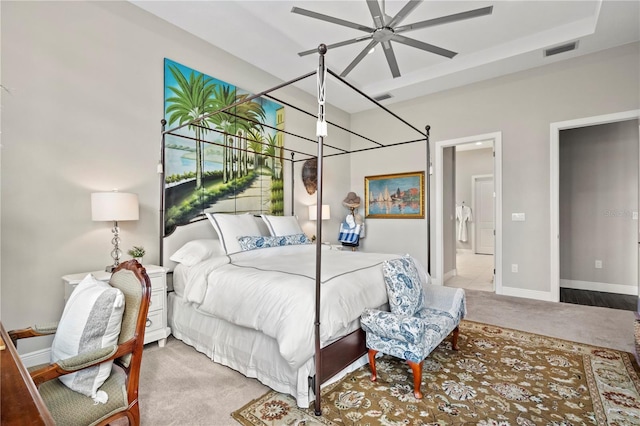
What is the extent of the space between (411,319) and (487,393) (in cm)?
70

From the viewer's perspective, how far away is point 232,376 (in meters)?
2.25

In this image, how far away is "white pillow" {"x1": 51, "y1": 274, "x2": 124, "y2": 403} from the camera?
4.18 feet

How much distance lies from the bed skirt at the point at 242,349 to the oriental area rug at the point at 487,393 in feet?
0.29

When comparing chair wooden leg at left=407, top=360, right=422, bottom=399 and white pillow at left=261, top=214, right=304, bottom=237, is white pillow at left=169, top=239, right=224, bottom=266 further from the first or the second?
chair wooden leg at left=407, top=360, right=422, bottom=399

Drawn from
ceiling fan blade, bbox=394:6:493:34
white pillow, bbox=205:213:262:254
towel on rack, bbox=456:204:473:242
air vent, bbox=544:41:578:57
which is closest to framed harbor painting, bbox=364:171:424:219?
air vent, bbox=544:41:578:57

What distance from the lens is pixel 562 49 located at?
385cm

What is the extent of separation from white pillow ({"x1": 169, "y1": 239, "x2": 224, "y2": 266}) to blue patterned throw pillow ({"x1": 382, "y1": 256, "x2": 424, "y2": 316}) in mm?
1671

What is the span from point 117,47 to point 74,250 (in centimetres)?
187

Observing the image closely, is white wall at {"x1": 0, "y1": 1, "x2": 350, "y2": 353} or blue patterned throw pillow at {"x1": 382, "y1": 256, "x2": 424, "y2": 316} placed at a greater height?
white wall at {"x1": 0, "y1": 1, "x2": 350, "y2": 353}

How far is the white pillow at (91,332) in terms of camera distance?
1.27 meters

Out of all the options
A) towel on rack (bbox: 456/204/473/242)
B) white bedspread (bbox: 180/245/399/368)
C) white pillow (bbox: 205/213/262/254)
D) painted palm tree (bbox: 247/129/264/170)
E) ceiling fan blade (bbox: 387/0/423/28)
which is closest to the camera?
white bedspread (bbox: 180/245/399/368)

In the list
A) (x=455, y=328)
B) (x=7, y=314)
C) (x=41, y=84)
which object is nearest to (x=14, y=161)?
(x=41, y=84)

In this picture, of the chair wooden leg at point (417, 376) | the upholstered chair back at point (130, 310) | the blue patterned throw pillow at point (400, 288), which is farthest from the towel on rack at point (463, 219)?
the upholstered chair back at point (130, 310)

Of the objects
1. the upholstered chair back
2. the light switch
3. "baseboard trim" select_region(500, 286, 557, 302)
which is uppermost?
the light switch
